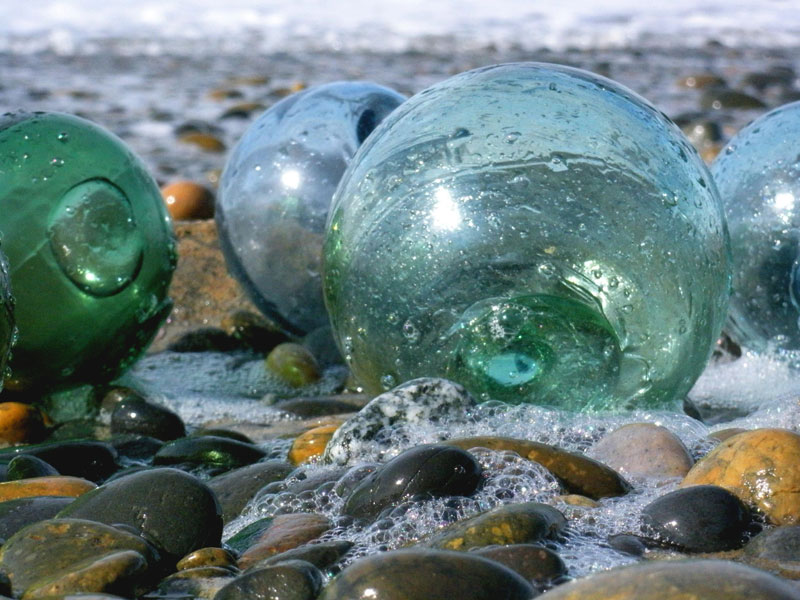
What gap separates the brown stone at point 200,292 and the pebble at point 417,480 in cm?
273

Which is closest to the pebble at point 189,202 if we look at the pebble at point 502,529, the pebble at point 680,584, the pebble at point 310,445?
the pebble at point 310,445

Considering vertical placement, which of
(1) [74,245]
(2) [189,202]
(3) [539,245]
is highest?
(3) [539,245]

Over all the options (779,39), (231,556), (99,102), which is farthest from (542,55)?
(231,556)

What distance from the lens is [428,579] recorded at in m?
2.18

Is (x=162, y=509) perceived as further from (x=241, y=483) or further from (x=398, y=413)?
(x=398, y=413)

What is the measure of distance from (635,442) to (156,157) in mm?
8671

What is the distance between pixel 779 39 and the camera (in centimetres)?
2003

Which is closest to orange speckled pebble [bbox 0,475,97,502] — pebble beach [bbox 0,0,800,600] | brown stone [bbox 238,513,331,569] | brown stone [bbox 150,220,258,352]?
pebble beach [bbox 0,0,800,600]

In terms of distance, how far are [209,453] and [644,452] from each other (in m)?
1.25

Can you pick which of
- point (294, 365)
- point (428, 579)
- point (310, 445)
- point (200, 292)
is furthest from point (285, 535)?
point (200, 292)

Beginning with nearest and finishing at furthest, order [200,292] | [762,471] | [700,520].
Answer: [700,520], [762,471], [200,292]

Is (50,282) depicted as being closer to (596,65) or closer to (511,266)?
(511,266)

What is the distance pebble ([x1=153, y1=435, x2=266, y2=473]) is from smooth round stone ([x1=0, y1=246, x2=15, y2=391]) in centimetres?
53

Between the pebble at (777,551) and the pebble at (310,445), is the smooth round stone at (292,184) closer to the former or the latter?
the pebble at (310,445)
